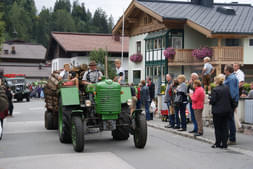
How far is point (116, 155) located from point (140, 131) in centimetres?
90

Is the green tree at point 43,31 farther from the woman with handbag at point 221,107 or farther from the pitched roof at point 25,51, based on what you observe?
the woman with handbag at point 221,107

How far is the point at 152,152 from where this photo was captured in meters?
9.09

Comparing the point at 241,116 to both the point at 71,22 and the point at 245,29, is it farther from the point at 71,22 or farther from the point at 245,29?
the point at 71,22

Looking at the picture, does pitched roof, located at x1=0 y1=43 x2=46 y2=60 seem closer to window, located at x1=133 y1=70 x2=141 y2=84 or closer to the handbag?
window, located at x1=133 y1=70 x2=141 y2=84

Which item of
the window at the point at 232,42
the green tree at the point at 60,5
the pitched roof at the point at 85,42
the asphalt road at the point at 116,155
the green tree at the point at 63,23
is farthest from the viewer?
the green tree at the point at 60,5

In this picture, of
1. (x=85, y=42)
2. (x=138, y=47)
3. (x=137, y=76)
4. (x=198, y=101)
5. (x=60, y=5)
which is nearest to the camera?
(x=198, y=101)

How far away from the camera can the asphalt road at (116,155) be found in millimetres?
7711

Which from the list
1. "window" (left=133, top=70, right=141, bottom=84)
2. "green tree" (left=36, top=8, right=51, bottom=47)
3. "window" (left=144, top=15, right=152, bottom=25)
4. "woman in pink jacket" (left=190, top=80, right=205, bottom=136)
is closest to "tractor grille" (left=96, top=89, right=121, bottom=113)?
"woman in pink jacket" (left=190, top=80, right=205, bottom=136)

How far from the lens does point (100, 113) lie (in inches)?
368

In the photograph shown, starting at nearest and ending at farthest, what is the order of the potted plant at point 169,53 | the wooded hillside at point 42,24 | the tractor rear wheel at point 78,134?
the tractor rear wheel at point 78,134 < the potted plant at point 169,53 < the wooded hillside at point 42,24

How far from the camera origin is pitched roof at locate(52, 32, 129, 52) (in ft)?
167

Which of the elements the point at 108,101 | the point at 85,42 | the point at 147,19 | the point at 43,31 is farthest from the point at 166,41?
the point at 43,31

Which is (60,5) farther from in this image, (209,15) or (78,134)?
(78,134)

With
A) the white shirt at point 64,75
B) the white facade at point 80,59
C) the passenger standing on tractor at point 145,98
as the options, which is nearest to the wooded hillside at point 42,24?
the white facade at point 80,59
